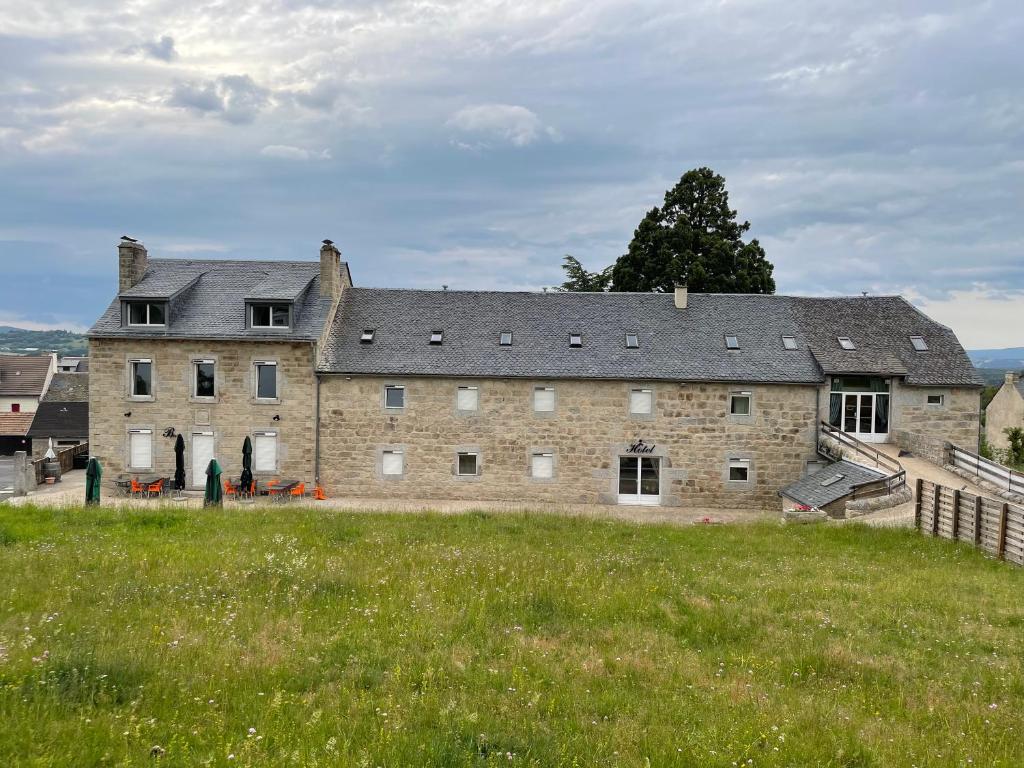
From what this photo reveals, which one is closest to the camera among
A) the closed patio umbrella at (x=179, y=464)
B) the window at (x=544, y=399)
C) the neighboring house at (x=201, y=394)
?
the closed patio umbrella at (x=179, y=464)

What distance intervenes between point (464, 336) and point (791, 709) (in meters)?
22.8

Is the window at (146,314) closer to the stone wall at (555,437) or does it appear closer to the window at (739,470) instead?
the stone wall at (555,437)

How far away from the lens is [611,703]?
652 cm

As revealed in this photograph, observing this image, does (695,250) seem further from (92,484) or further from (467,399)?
(92,484)

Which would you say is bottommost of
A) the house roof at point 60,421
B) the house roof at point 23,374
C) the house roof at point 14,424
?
the house roof at point 14,424

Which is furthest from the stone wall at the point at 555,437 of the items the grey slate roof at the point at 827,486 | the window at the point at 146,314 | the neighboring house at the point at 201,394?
the window at the point at 146,314

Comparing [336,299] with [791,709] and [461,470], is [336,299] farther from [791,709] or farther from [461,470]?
[791,709]

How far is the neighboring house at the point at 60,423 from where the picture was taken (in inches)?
1690

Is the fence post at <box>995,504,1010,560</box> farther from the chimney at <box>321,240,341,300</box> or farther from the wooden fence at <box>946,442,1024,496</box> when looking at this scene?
the chimney at <box>321,240,341,300</box>

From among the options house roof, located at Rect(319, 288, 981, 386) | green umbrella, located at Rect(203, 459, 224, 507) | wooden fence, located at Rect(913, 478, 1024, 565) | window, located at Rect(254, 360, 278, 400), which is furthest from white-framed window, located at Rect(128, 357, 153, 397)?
wooden fence, located at Rect(913, 478, 1024, 565)

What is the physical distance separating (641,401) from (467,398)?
664cm

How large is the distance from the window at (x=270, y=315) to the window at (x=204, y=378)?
7.73 ft

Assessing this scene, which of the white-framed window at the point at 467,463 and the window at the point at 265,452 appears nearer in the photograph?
the window at the point at 265,452

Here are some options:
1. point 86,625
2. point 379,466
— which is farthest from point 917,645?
point 379,466
